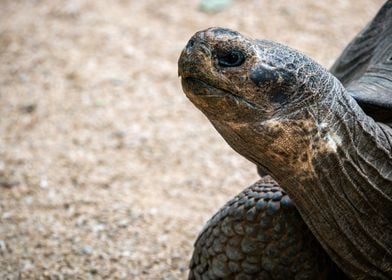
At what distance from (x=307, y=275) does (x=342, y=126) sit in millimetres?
567

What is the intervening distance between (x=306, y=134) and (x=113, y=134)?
8.20 feet

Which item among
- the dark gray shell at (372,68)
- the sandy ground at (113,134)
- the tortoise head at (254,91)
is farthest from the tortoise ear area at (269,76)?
the sandy ground at (113,134)

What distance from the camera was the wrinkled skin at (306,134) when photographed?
5.00 feet

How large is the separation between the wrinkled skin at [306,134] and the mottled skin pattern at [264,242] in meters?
0.15

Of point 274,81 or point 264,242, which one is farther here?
point 264,242

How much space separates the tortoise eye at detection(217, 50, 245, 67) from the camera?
1521mm

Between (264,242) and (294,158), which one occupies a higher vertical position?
(294,158)

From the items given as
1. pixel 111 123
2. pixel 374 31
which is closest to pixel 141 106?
pixel 111 123

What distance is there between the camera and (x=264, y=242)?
1.94m

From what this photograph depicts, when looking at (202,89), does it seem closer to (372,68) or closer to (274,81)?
(274,81)

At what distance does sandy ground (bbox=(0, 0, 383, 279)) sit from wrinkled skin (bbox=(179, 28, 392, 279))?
1011mm

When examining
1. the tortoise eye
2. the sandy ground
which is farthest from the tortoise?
the sandy ground

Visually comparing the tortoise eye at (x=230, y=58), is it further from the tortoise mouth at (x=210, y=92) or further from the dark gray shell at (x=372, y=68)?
the dark gray shell at (x=372, y=68)

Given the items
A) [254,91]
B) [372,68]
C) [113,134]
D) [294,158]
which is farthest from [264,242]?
[113,134]
